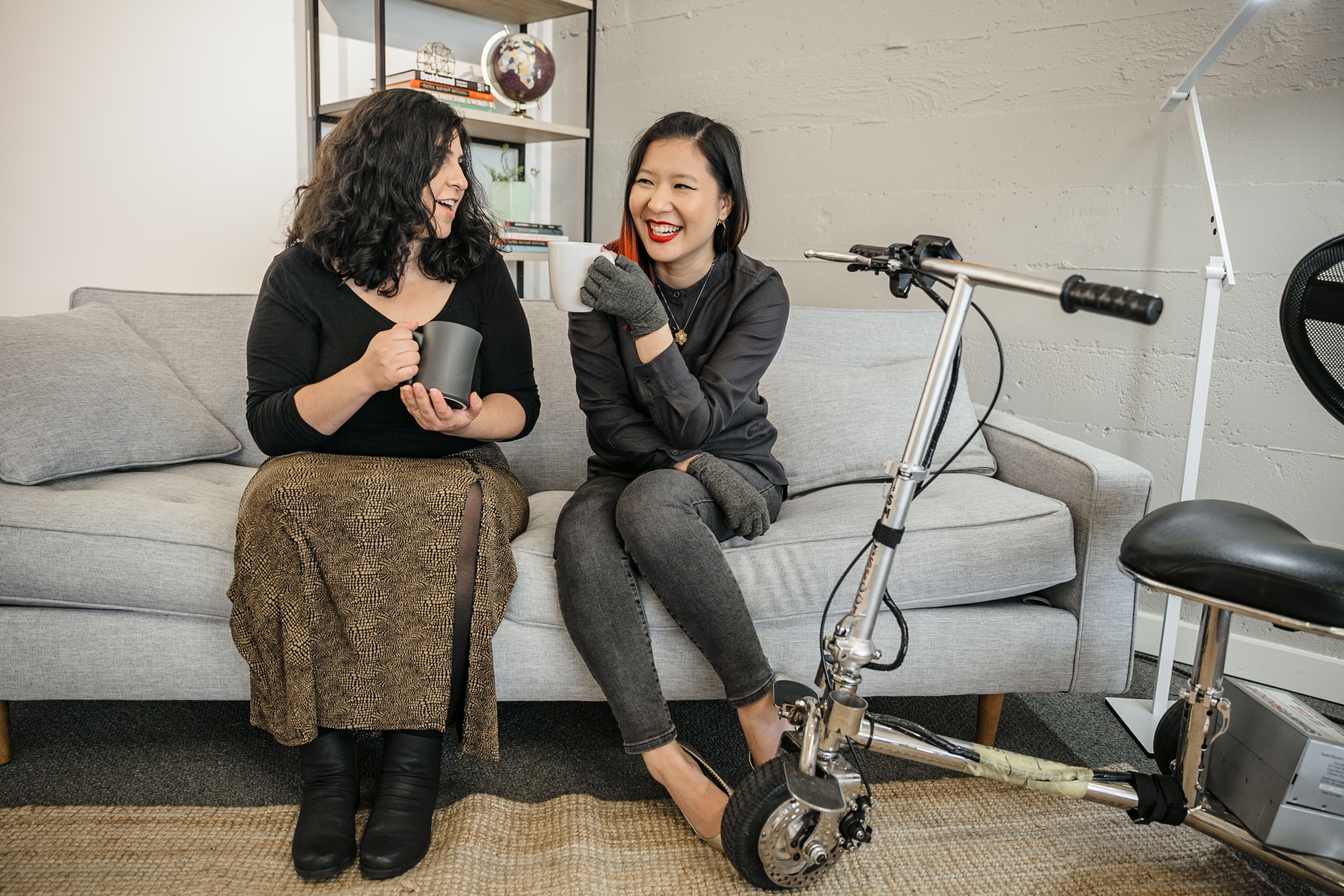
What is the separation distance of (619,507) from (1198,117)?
127 centimetres

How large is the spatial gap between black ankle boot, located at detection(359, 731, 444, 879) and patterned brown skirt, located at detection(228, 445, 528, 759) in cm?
5

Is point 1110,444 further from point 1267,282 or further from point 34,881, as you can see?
point 34,881

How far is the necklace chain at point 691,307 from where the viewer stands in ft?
4.67

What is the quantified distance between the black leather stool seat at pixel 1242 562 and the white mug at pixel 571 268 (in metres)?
0.73

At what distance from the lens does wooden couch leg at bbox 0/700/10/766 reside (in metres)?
1.36

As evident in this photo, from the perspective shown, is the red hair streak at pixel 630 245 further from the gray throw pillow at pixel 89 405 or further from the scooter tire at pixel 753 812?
the gray throw pillow at pixel 89 405

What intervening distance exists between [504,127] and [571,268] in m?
1.76

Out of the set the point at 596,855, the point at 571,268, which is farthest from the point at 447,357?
the point at 596,855

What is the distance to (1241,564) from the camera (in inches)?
38.1

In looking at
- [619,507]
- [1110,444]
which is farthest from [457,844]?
[1110,444]

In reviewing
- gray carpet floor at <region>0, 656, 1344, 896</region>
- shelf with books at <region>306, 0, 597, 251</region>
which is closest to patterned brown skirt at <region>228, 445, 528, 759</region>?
gray carpet floor at <region>0, 656, 1344, 896</region>

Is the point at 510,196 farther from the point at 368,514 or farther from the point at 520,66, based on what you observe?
the point at 368,514

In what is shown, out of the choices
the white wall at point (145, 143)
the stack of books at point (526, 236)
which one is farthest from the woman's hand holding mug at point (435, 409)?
the stack of books at point (526, 236)

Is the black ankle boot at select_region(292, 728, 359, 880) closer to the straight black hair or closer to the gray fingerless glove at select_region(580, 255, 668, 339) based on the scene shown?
the gray fingerless glove at select_region(580, 255, 668, 339)
